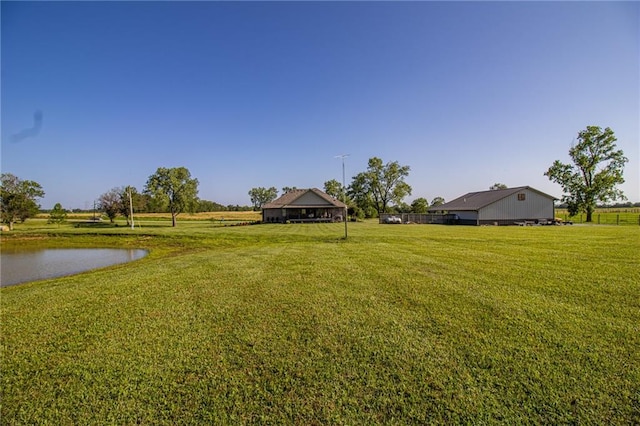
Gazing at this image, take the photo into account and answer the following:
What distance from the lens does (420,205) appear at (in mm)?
52344

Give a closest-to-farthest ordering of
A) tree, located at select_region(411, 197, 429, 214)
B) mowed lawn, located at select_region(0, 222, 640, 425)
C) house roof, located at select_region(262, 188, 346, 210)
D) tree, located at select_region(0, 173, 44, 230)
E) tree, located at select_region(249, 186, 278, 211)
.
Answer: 1. mowed lawn, located at select_region(0, 222, 640, 425)
2. tree, located at select_region(0, 173, 44, 230)
3. house roof, located at select_region(262, 188, 346, 210)
4. tree, located at select_region(411, 197, 429, 214)
5. tree, located at select_region(249, 186, 278, 211)

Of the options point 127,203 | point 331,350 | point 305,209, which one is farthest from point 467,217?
point 127,203

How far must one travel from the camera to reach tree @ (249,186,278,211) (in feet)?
346

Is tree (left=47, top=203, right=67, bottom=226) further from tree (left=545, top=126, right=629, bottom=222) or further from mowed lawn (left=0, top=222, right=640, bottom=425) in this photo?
tree (left=545, top=126, right=629, bottom=222)

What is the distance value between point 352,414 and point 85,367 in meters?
3.23

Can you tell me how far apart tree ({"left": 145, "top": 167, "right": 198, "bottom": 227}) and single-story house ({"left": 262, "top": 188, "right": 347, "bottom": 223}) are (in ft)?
32.8

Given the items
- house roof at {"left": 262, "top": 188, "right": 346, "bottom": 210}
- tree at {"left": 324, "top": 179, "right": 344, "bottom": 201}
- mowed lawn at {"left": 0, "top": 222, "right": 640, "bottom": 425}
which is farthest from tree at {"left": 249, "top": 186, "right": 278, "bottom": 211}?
mowed lawn at {"left": 0, "top": 222, "right": 640, "bottom": 425}

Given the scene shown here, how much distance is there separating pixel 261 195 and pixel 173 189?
233ft

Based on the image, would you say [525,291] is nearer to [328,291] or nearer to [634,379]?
[634,379]

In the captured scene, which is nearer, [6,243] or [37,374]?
[37,374]

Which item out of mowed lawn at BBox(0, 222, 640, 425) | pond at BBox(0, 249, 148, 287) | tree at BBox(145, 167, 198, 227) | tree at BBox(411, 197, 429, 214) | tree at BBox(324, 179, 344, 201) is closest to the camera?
mowed lawn at BBox(0, 222, 640, 425)

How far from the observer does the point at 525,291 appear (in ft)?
18.6

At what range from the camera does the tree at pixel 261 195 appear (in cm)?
10556

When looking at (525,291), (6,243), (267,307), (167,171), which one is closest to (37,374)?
(267,307)
